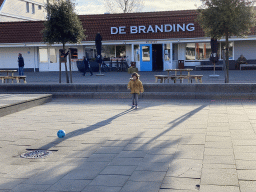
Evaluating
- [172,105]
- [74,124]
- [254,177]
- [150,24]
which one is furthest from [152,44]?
[254,177]

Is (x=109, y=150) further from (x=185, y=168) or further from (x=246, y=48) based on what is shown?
(x=246, y=48)

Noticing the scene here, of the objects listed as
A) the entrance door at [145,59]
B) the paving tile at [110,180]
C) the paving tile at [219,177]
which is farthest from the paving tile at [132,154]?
the entrance door at [145,59]

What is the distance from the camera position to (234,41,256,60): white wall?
2791 cm

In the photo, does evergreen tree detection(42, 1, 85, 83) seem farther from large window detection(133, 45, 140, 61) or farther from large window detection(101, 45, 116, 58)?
large window detection(101, 45, 116, 58)


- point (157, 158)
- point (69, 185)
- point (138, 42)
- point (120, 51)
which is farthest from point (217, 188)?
point (120, 51)

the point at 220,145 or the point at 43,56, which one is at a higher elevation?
the point at 43,56

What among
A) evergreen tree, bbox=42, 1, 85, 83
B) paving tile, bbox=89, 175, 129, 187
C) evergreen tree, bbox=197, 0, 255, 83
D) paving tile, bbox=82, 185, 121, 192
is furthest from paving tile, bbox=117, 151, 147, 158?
evergreen tree, bbox=42, 1, 85, 83

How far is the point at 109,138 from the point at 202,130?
1970mm

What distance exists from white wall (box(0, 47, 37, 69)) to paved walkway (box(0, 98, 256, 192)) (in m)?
22.5

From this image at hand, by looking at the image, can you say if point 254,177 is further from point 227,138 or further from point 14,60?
point 14,60

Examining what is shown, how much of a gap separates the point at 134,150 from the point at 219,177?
188cm

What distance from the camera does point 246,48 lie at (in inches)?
1102

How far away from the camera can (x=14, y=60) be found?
32.5m

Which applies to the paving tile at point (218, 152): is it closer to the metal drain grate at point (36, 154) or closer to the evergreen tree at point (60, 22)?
the metal drain grate at point (36, 154)
